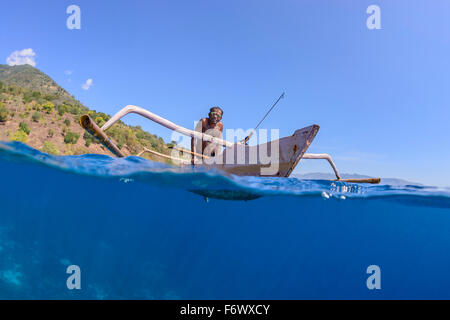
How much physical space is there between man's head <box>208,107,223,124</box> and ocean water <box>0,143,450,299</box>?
6.44ft

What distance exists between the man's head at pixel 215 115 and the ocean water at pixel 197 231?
6.44 ft

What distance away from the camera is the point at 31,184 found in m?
13.6

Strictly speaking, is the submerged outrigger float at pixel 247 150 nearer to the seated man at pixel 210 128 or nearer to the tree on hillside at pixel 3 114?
the seated man at pixel 210 128

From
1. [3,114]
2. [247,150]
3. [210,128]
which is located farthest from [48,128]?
[247,150]

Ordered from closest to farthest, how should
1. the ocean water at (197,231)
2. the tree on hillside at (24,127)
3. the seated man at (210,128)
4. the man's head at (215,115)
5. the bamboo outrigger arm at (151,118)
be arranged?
the bamboo outrigger arm at (151,118), the seated man at (210,128), the man's head at (215,115), the ocean water at (197,231), the tree on hillside at (24,127)

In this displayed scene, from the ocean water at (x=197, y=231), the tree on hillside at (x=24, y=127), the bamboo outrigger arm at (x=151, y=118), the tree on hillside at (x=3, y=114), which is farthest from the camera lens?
the tree on hillside at (x=3, y=114)

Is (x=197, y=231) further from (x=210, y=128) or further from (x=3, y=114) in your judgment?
(x=3, y=114)

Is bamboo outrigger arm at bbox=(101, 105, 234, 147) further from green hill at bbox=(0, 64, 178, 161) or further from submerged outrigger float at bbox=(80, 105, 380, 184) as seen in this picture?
green hill at bbox=(0, 64, 178, 161)

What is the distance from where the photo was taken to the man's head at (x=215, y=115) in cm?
620

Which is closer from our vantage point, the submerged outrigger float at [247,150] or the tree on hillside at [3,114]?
the submerged outrigger float at [247,150]

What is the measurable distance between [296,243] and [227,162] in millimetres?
18093

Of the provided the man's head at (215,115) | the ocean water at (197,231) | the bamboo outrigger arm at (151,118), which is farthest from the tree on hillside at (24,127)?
the bamboo outrigger arm at (151,118)
